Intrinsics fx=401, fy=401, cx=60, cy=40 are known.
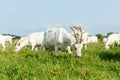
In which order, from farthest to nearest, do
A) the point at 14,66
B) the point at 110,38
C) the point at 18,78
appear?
the point at 110,38 → the point at 14,66 → the point at 18,78

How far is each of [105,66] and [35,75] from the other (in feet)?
15.0

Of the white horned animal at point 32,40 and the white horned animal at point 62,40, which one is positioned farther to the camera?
the white horned animal at point 32,40

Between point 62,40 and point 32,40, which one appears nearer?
point 62,40

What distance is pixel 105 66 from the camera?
15.4 m

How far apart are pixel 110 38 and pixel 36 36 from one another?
27.6 feet

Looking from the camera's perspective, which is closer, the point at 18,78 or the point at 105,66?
the point at 18,78

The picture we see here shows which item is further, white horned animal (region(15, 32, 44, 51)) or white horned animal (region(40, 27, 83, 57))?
white horned animal (region(15, 32, 44, 51))

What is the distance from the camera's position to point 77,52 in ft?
57.7

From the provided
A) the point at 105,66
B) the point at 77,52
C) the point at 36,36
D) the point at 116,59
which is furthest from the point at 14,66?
the point at 36,36

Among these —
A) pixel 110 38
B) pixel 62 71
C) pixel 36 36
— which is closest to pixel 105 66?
pixel 62 71

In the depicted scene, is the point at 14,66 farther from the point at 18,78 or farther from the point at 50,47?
the point at 50,47

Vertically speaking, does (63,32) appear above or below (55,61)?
above

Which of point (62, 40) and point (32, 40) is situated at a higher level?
point (32, 40)

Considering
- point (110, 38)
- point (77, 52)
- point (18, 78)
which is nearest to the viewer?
point (18, 78)
